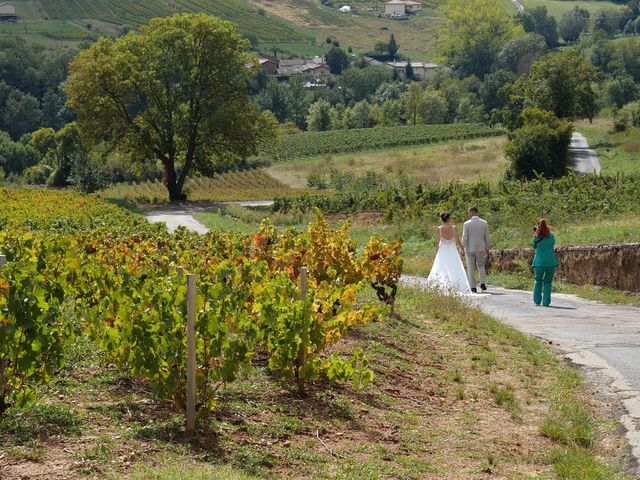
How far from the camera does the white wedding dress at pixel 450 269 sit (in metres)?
21.3

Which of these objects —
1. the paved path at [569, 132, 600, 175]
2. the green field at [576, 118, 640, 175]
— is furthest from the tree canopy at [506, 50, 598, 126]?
the green field at [576, 118, 640, 175]

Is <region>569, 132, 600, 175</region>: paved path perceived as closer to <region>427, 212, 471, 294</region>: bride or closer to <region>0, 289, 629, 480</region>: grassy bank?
<region>427, 212, 471, 294</region>: bride

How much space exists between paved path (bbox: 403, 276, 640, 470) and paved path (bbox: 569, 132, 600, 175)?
45704 millimetres

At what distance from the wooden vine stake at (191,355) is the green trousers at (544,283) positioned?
38.9 feet

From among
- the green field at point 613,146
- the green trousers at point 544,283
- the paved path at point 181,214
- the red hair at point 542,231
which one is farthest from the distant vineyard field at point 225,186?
the green trousers at point 544,283

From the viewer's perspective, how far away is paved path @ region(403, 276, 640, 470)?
12.2m

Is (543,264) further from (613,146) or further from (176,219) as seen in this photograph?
(613,146)

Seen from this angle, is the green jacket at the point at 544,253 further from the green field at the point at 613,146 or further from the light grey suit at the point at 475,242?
the green field at the point at 613,146

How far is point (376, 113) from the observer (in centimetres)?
15812

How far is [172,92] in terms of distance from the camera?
204ft

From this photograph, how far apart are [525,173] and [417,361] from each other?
180 feet

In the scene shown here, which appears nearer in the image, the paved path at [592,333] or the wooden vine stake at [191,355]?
the wooden vine stake at [191,355]

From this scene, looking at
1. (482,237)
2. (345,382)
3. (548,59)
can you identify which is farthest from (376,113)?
(345,382)

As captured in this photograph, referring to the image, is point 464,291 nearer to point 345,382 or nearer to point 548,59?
Answer: point 345,382
